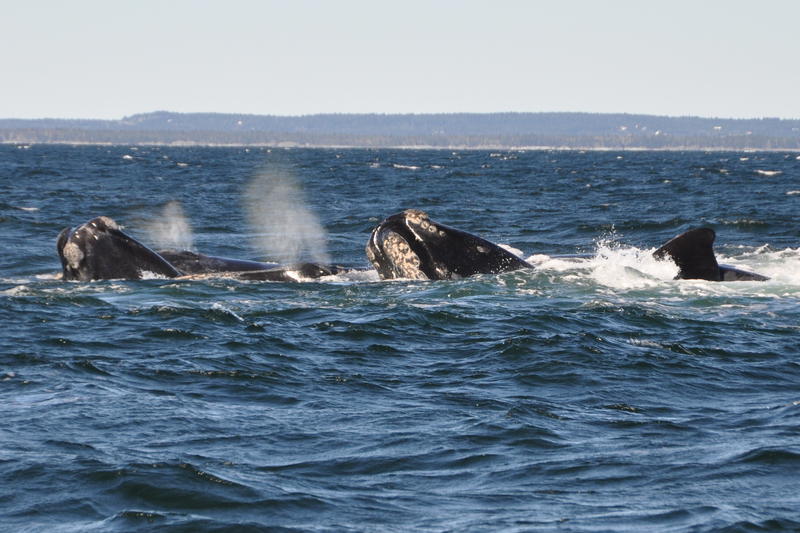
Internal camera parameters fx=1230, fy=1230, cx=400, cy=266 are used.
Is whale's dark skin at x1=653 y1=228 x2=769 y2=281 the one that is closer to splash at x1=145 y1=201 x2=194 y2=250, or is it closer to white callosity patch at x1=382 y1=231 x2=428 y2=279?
white callosity patch at x1=382 y1=231 x2=428 y2=279

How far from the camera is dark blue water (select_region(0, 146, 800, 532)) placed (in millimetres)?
7840

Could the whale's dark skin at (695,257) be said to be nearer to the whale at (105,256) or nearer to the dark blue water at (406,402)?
the dark blue water at (406,402)

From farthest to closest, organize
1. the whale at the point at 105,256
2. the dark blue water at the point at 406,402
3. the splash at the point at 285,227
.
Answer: the splash at the point at 285,227 < the whale at the point at 105,256 < the dark blue water at the point at 406,402

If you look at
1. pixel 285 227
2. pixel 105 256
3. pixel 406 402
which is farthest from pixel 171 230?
pixel 406 402

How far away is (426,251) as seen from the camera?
17.2m

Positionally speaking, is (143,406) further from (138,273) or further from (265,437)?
(138,273)

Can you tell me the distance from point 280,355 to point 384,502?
202 inches

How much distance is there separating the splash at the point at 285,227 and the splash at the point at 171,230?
5.80ft

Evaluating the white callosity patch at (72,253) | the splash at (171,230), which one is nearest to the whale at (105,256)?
the white callosity patch at (72,253)

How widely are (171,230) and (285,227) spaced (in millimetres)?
3865

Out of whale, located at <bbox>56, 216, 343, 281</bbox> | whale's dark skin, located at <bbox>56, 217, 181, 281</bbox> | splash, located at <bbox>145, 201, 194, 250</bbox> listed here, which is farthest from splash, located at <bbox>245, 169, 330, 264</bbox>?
whale's dark skin, located at <bbox>56, 217, 181, 281</bbox>

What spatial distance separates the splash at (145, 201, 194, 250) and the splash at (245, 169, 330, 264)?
1768 millimetres

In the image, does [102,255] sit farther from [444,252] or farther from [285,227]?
[285,227]

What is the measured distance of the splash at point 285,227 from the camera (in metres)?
26.2
